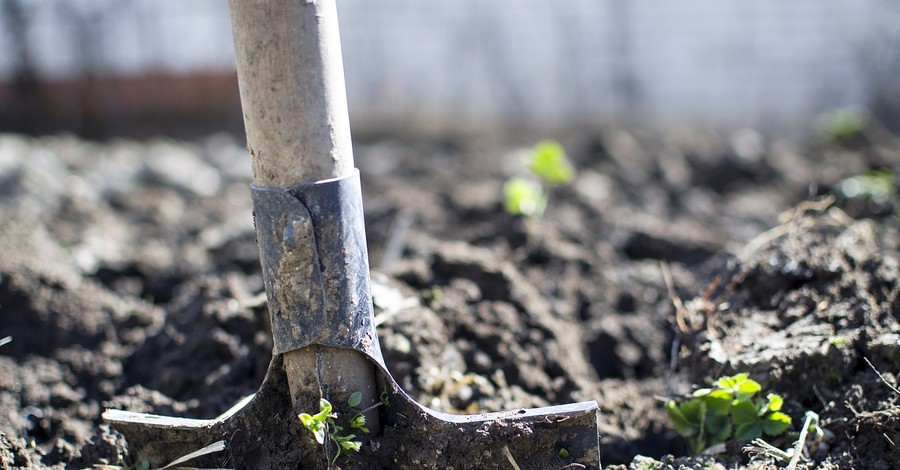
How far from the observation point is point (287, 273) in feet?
5.74

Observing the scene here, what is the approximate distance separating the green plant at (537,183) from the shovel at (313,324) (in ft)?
7.18

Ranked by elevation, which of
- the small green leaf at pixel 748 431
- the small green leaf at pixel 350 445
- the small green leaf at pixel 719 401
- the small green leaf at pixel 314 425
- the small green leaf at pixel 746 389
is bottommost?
the small green leaf at pixel 748 431

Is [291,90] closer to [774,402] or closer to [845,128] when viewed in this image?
[774,402]

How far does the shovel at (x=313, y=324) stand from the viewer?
1.68m

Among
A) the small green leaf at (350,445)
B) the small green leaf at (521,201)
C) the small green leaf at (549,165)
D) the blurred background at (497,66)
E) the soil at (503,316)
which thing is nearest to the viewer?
the small green leaf at (350,445)

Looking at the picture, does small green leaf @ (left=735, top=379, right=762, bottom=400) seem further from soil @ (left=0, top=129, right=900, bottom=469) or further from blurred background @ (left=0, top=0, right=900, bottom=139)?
blurred background @ (left=0, top=0, right=900, bottom=139)

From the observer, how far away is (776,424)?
1969 mm

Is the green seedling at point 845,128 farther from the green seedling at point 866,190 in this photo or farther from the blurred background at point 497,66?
the blurred background at point 497,66

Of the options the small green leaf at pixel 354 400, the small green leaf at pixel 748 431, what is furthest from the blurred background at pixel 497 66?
the small green leaf at pixel 354 400

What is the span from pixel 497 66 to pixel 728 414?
26.6 ft

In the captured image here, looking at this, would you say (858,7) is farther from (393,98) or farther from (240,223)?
(240,223)

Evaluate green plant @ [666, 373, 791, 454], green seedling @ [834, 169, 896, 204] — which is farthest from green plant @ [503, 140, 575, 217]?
green plant @ [666, 373, 791, 454]

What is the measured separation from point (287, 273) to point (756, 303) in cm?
150

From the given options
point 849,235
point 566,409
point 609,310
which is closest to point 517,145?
point 609,310
